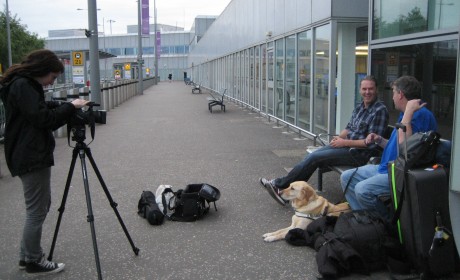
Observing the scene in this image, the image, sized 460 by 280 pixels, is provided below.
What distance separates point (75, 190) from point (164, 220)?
1.87 meters

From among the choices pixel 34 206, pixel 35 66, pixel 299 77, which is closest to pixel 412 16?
pixel 35 66

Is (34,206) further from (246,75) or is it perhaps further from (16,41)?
(16,41)

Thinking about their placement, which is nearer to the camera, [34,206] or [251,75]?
[34,206]

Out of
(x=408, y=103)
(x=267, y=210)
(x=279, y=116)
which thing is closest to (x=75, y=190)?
(x=267, y=210)

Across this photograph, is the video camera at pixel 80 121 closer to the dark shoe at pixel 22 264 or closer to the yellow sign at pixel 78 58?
the dark shoe at pixel 22 264

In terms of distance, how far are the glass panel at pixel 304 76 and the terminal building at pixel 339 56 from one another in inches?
0.8

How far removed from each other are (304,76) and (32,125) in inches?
310

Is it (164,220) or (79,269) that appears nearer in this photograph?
(79,269)

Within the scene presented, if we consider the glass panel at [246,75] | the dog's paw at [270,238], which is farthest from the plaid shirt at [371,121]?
the glass panel at [246,75]

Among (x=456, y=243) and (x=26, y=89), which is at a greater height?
(x=26, y=89)

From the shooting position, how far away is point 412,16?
577 centimetres

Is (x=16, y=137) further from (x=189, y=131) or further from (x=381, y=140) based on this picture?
(x=189, y=131)

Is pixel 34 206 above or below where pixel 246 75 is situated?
below

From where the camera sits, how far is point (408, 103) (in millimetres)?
4344
